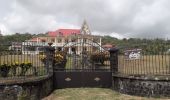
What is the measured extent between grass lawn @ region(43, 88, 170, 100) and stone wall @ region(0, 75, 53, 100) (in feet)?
2.02

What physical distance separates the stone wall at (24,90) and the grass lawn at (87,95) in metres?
0.62

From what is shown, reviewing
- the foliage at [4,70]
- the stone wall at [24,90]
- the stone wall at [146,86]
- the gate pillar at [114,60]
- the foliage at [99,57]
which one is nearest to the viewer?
the stone wall at [24,90]

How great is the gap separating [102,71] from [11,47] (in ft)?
14.0

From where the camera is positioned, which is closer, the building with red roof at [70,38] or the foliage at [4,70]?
the foliage at [4,70]

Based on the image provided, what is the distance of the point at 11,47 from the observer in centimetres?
1040

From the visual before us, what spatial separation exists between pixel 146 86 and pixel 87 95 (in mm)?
2166

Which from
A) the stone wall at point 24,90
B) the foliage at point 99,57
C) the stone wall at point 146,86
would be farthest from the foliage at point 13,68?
the foliage at point 99,57

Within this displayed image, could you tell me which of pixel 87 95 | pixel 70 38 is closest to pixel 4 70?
pixel 87 95

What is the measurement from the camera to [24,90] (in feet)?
29.8

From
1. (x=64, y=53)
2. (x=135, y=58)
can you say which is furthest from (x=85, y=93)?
(x=64, y=53)

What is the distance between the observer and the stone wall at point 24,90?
28.4 feet

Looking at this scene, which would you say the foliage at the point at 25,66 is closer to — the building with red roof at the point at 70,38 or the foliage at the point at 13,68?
the foliage at the point at 13,68

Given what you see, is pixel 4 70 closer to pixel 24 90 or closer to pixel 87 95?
pixel 24 90

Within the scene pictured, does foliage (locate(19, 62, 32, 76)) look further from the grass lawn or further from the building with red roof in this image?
the building with red roof
